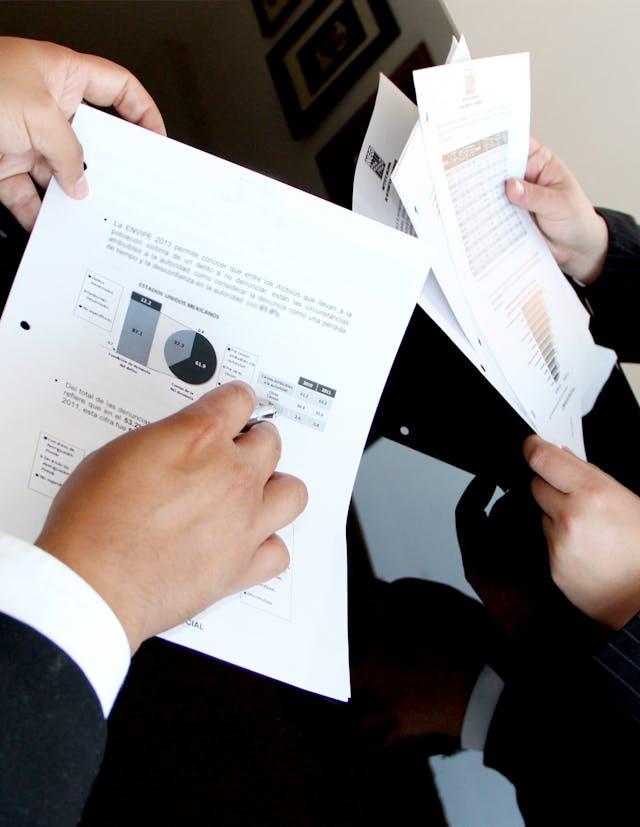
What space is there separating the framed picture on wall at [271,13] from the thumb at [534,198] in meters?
0.30

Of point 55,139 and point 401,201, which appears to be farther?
point 401,201

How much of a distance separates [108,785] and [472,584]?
302 mm

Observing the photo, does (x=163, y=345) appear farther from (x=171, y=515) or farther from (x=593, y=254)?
(x=593, y=254)

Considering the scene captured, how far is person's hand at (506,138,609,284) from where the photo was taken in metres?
0.69

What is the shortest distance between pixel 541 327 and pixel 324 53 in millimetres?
375

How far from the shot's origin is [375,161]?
2.03 ft

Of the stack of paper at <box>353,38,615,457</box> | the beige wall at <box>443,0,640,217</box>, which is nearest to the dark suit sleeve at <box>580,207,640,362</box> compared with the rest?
the stack of paper at <box>353,38,615,457</box>

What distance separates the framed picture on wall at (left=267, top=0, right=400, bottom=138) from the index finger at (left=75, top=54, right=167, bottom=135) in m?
0.19

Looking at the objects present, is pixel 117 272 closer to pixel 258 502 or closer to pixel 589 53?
pixel 258 502

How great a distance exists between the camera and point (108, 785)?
1.37 ft

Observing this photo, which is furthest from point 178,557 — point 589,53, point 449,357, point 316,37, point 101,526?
point 589,53

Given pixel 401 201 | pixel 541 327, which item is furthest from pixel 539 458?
pixel 401 201

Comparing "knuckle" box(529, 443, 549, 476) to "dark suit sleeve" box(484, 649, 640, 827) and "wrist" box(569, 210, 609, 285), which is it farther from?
"wrist" box(569, 210, 609, 285)

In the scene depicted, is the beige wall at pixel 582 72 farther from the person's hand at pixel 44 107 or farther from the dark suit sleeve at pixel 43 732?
the dark suit sleeve at pixel 43 732
